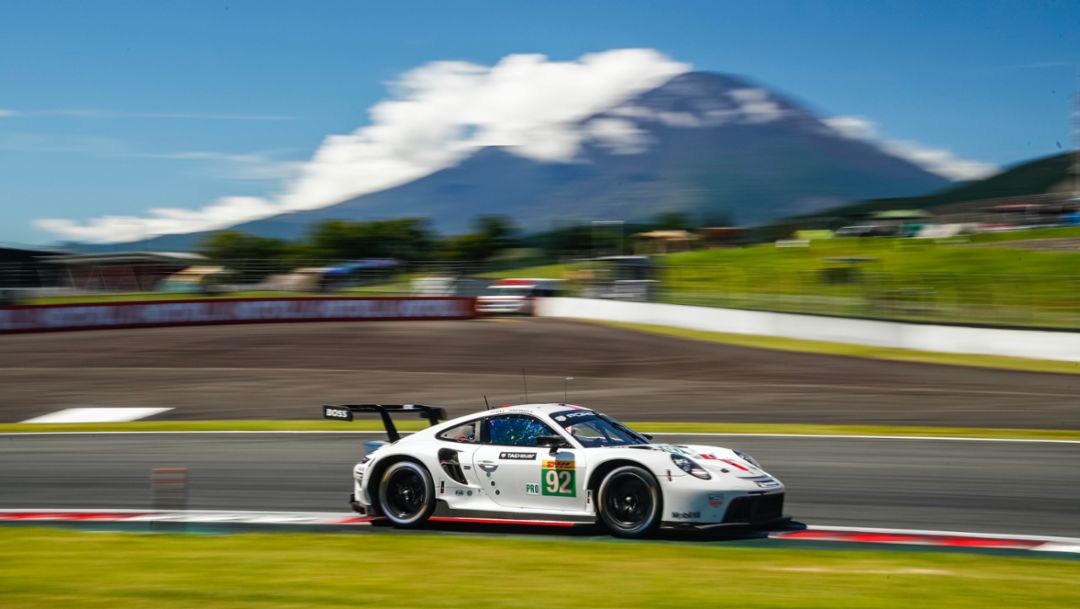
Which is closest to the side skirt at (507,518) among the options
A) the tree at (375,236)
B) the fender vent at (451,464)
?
the fender vent at (451,464)

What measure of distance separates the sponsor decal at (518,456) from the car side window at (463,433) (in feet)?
1.19

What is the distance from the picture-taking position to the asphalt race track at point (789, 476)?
10.5m

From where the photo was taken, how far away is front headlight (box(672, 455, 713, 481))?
900 centimetres

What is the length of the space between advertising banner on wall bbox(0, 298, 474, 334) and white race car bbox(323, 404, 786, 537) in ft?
103

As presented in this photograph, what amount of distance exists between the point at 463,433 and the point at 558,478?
1097 mm

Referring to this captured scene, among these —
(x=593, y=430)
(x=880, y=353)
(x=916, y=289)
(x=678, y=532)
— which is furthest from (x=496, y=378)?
(x=678, y=532)

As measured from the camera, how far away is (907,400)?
819 inches

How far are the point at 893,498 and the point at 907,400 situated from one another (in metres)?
10.2

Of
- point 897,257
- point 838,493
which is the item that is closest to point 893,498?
point 838,493

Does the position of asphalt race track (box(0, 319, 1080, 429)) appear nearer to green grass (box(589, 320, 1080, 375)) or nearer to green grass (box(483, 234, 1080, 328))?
green grass (box(589, 320, 1080, 375))

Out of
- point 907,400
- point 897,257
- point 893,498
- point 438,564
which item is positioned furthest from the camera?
point 897,257

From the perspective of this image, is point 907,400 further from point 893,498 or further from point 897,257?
point 897,257

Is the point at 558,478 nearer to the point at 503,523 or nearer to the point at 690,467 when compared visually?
the point at 503,523

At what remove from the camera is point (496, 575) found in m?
7.68
